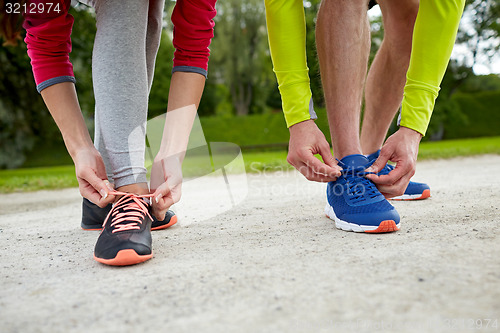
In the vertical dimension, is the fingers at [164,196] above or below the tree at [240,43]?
below

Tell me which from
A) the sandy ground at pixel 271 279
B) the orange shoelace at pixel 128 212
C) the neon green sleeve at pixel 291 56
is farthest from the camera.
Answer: the neon green sleeve at pixel 291 56

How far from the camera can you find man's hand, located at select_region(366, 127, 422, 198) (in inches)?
51.5

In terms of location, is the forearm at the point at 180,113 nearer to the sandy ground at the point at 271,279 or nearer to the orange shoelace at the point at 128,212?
the orange shoelace at the point at 128,212

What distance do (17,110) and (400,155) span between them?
461 inches

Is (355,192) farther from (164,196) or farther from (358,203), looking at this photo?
(164,196)

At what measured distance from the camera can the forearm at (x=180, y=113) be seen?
4.48 ft

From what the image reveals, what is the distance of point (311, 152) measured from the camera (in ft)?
4.42

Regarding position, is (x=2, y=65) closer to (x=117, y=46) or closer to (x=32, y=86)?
(x=32, y=86)

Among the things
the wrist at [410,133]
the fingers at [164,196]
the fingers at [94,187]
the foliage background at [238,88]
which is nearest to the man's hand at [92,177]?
the fingers at [94,187]

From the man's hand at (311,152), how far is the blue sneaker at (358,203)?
0.05 meters

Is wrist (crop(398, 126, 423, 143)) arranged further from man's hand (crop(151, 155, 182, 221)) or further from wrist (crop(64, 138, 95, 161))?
wrist (crop(64, 138, 95, 161))

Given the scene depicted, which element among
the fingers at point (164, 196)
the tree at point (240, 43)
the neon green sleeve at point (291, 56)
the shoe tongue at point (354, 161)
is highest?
the tree at point (240, 43)

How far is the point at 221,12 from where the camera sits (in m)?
20.3

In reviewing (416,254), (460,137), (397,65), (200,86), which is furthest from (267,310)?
(460,137)
